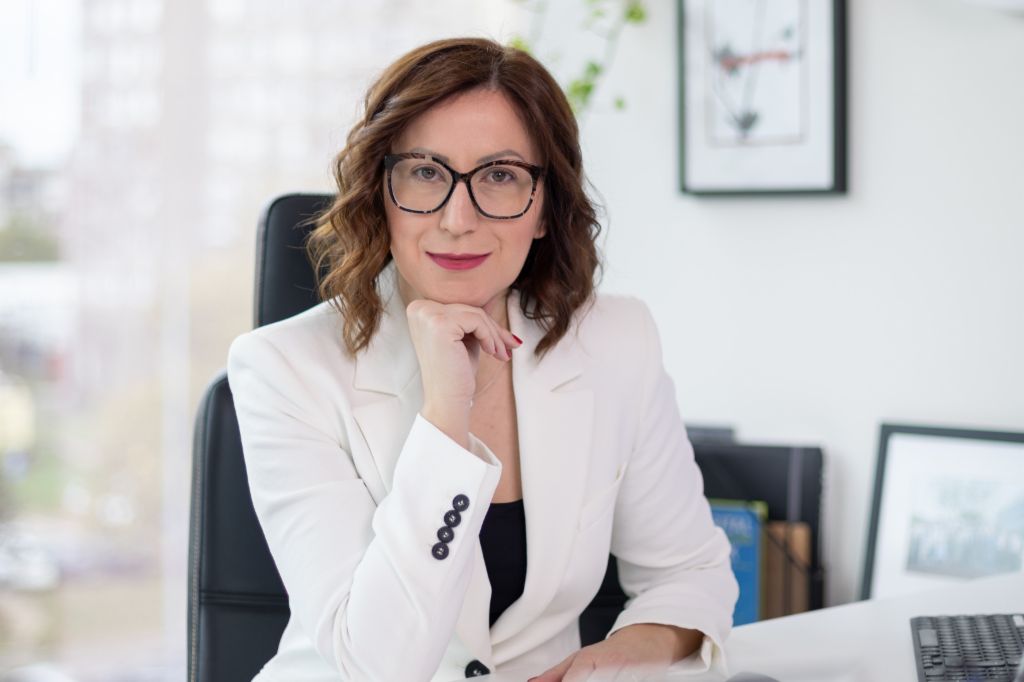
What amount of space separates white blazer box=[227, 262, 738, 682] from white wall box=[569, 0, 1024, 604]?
0.82 metres

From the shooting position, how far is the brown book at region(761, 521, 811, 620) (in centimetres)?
240

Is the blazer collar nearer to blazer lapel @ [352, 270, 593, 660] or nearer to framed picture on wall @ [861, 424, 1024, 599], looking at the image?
blazer lapel @ [352, 270, 593, 660]

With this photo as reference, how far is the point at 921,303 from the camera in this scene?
2.35 meters

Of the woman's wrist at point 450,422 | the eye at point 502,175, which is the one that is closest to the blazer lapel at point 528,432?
the woman's wrist at point 450,422

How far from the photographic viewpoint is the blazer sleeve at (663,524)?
5.26 ft

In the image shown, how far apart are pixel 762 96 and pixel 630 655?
1.39 m

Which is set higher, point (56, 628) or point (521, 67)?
point (521, 67)

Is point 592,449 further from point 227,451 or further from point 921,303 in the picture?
point 921,303

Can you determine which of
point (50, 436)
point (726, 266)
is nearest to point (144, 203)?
point (50, 436)

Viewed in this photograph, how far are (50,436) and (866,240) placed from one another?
6.55ft

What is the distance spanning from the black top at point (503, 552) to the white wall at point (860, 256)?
966 mm

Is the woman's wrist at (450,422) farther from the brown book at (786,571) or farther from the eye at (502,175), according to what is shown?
the brown book at (786,571)

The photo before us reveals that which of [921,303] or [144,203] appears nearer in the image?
[921,303]

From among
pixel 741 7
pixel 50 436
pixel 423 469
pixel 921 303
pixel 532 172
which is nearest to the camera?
pixel 423 469
